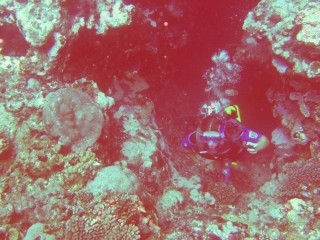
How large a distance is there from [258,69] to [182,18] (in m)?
1.96

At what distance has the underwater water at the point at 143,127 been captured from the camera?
417 centimetres

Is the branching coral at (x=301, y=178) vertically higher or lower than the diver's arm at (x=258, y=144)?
lower

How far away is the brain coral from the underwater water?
2 centimetres

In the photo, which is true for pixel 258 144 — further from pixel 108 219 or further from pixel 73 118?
pixel 73 118

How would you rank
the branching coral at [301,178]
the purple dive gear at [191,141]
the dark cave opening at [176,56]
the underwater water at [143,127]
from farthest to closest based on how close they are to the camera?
the purple dive gear at [191,141]
the dark cave opening at [176,56]
the branching coral at [301,178]
the underwater water at [143,127]

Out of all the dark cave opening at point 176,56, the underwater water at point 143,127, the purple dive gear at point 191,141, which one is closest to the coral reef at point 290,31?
the underwater water at point 143,127

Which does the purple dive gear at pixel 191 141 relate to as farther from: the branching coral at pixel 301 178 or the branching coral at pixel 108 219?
the branching coral at pixel 108 219

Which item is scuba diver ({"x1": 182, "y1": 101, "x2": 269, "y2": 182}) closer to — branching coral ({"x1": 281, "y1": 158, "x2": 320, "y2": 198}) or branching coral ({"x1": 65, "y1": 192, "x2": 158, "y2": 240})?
branching coral ({"x1": 281, "y1": 158, "x2": 320, "y2": 198})

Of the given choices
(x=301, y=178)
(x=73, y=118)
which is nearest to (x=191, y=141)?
(x=301, y=178)

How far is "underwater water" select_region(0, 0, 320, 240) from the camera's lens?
4172mm

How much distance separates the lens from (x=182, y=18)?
5.82 m

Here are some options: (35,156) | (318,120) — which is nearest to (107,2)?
(35,156)

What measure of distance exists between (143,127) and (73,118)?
1.74 metres

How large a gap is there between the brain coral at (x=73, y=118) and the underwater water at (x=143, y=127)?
Result: 0.02m
